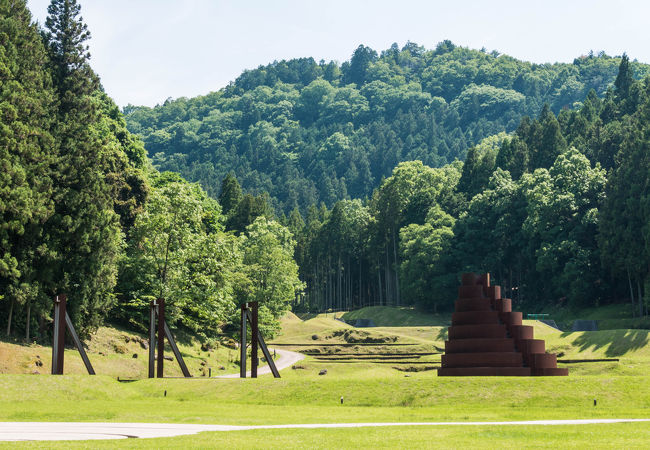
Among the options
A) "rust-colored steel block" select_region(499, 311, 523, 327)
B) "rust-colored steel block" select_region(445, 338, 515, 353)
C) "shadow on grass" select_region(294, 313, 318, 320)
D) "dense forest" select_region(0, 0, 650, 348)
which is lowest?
"shadow on grass" select_region(294, 313, 318, 320)

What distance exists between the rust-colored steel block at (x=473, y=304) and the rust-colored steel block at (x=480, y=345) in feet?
6.74

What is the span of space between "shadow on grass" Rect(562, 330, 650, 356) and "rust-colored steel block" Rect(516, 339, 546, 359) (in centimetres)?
1822

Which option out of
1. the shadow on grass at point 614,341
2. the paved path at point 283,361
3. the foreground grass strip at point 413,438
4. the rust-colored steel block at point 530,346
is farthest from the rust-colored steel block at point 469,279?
the foreground grass strip at point 413,438

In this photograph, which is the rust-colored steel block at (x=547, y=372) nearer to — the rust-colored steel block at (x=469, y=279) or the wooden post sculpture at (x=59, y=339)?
the rust-colored steel block at (x=469, y=279)

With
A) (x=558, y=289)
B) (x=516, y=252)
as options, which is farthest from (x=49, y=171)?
(x=516, y=252)

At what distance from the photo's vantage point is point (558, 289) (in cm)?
8450

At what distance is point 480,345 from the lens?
136 ft

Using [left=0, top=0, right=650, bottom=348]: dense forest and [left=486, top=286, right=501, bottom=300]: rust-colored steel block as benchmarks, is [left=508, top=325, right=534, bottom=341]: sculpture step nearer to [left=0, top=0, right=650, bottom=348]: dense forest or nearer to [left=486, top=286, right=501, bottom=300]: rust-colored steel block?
[left=486, top=286, right=501, bottom=300]: rust-colored steel block

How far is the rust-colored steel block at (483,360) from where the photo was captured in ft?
132

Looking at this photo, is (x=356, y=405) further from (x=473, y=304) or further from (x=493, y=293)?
(x=493, y=293)

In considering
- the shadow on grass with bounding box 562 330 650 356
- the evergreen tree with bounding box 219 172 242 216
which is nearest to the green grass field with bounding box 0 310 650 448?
the shadow on grass with bounding box 562 330 650 356

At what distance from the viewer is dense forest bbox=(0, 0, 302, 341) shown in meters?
45.4

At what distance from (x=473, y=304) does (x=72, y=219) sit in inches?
1007

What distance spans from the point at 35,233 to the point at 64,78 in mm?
12923
